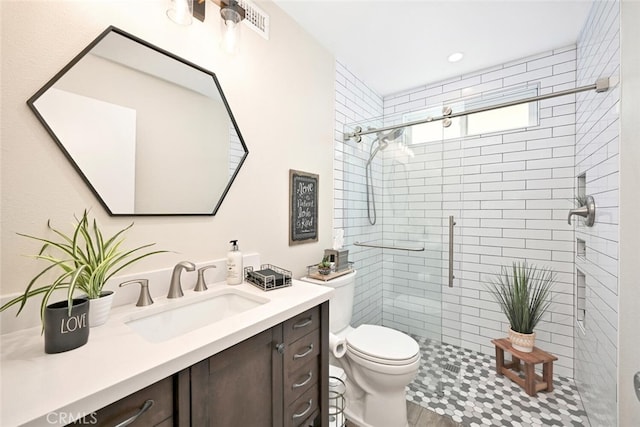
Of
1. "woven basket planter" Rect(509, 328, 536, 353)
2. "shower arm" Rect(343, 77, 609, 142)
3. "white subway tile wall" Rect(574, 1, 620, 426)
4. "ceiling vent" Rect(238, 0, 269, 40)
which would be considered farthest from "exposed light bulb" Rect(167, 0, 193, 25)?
"woven basket planter" Rect(509, 328, 536, 353)

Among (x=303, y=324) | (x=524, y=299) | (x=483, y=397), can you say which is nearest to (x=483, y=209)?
(x=524, y=299)

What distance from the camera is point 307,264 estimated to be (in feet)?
6.53

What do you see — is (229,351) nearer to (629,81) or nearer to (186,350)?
(186,350)

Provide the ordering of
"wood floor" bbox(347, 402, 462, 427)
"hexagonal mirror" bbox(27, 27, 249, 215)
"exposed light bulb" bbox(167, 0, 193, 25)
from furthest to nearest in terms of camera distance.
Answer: "wood floor" bbox(347, 402, 462, 427)
"exposed light bulb" bbox(167, 0, 193, 25)
"hexagonal mirror" bbox(27, 27, 249, 215)

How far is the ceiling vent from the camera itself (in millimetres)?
1511

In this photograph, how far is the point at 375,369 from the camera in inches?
60.4

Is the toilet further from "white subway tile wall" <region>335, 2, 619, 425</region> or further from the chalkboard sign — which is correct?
"white subway tile wall" <region>335, 2, 619, 425</region>

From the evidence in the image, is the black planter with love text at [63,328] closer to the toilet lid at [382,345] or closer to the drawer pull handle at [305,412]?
the drawer pull handle at [305,412]

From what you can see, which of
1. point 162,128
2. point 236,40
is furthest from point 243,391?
point 236,40

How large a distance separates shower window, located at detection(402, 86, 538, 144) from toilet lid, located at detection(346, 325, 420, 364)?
1439 mm

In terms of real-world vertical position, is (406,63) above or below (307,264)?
above

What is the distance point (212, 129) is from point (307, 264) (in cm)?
112

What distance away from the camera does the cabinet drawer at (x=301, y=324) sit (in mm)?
1052

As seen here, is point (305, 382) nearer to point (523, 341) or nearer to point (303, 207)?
point (303, 207)
